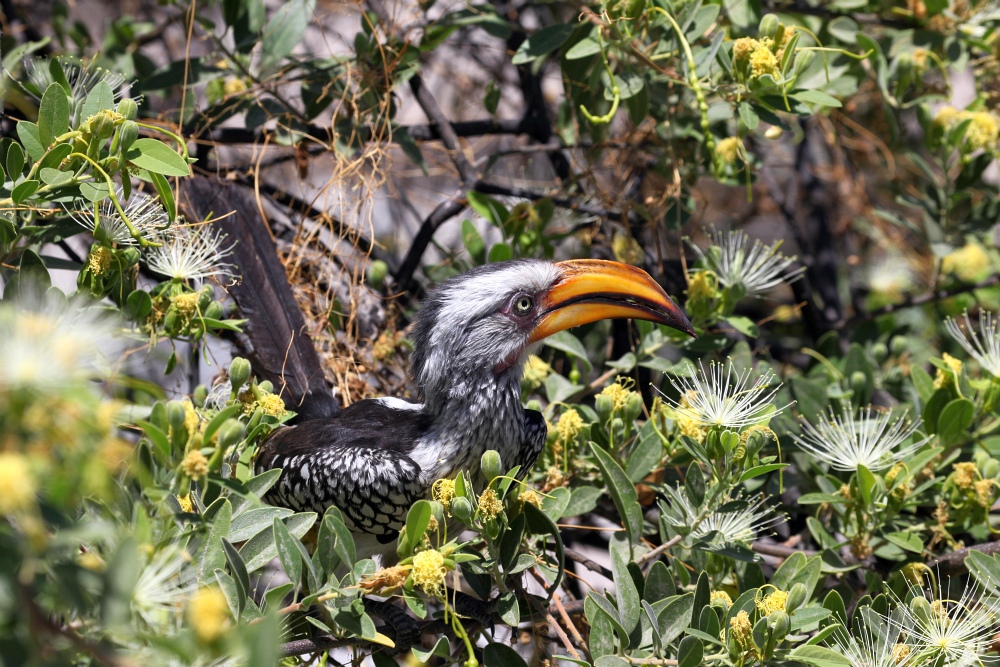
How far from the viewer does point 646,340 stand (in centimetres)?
244

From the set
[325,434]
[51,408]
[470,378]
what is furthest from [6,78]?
[51,408]

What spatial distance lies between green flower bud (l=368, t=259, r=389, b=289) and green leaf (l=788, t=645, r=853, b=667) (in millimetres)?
1643

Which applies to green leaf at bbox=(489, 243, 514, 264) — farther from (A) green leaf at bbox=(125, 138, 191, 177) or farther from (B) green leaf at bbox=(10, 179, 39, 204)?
(B) green leaf at bbox=(10, 179, 39, 204)

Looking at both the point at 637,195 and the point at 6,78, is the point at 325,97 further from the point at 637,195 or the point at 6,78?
the point at 637,195

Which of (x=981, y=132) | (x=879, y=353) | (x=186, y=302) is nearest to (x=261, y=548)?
(x=186, y=302)

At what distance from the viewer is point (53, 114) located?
173 centimetres

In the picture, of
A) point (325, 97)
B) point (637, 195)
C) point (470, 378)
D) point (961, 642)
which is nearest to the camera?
point (961, 642)

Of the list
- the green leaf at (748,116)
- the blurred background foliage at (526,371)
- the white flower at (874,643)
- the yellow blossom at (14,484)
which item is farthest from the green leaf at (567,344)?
the yellow blossom at (14,484)

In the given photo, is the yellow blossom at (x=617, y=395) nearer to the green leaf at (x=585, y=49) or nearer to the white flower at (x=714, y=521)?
the white flower at (x=714, y=521)

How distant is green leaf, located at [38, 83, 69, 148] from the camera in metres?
1.72

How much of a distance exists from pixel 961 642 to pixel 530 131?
2085 millimetres

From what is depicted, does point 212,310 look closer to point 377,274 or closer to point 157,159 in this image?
point 157,159

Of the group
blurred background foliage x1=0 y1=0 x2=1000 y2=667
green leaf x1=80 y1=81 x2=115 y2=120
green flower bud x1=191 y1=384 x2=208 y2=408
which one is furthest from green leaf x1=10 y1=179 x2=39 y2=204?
green flower bud x1=191 y1=384 x2=208 y2=408

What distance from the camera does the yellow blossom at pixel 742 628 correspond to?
1588 mm
